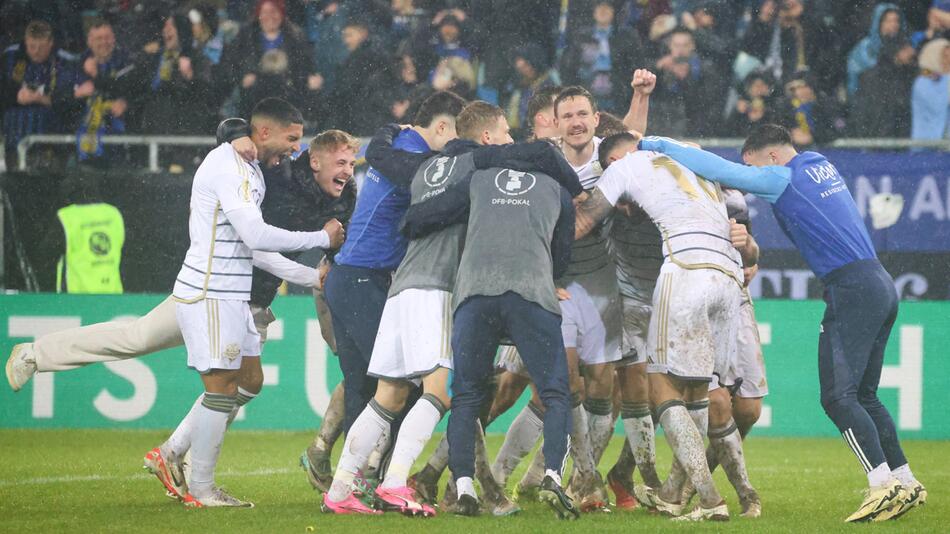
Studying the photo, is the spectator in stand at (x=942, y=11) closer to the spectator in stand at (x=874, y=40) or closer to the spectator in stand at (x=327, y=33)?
the spectator in stand at (x=874, y=40)

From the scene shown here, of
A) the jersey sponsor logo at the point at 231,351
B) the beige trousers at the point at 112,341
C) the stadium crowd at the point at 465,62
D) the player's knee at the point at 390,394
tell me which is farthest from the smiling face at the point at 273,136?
the stadium crowd at the point at 465,62

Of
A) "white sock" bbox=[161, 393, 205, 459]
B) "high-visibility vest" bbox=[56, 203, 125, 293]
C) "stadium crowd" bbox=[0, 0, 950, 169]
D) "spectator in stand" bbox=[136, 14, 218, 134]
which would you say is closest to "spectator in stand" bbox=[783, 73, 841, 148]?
"stadium crowd" bbox=[0, 0, 950, 169]

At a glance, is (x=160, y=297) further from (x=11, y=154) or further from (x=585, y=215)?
(x=585, y=215)

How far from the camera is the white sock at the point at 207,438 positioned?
7066 mm

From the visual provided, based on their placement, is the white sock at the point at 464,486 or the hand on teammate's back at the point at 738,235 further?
the hand on teammate's back at the point at 738,235

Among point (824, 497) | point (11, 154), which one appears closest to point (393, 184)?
point (824, 497)

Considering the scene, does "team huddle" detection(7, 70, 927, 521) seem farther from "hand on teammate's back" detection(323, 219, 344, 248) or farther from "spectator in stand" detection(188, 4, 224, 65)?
"spectator in stand" detection(188, 4, 224, 65)

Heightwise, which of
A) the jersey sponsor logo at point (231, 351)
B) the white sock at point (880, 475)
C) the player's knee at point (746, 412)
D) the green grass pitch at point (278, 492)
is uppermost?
the jersey sponsor logo at point (231, 351)

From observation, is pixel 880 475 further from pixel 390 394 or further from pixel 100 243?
pixel 100 243

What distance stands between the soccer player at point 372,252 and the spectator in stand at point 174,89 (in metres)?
6.04

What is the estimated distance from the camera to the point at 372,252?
283 inches

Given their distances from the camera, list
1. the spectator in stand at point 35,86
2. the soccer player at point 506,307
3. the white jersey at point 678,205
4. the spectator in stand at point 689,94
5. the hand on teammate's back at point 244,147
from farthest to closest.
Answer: the spectator in stand at point 689,94 → the spectator in stand at point 35,86 → the hand on teammate's back at point 244,147 → the white jersey at point 678,205 → the soccer player at point 506,307

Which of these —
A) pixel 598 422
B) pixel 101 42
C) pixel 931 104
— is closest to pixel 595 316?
pixel 598 422

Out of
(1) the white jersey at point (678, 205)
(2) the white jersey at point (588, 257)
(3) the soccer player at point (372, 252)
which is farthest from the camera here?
(2) the white jersey at point (588, 257)
